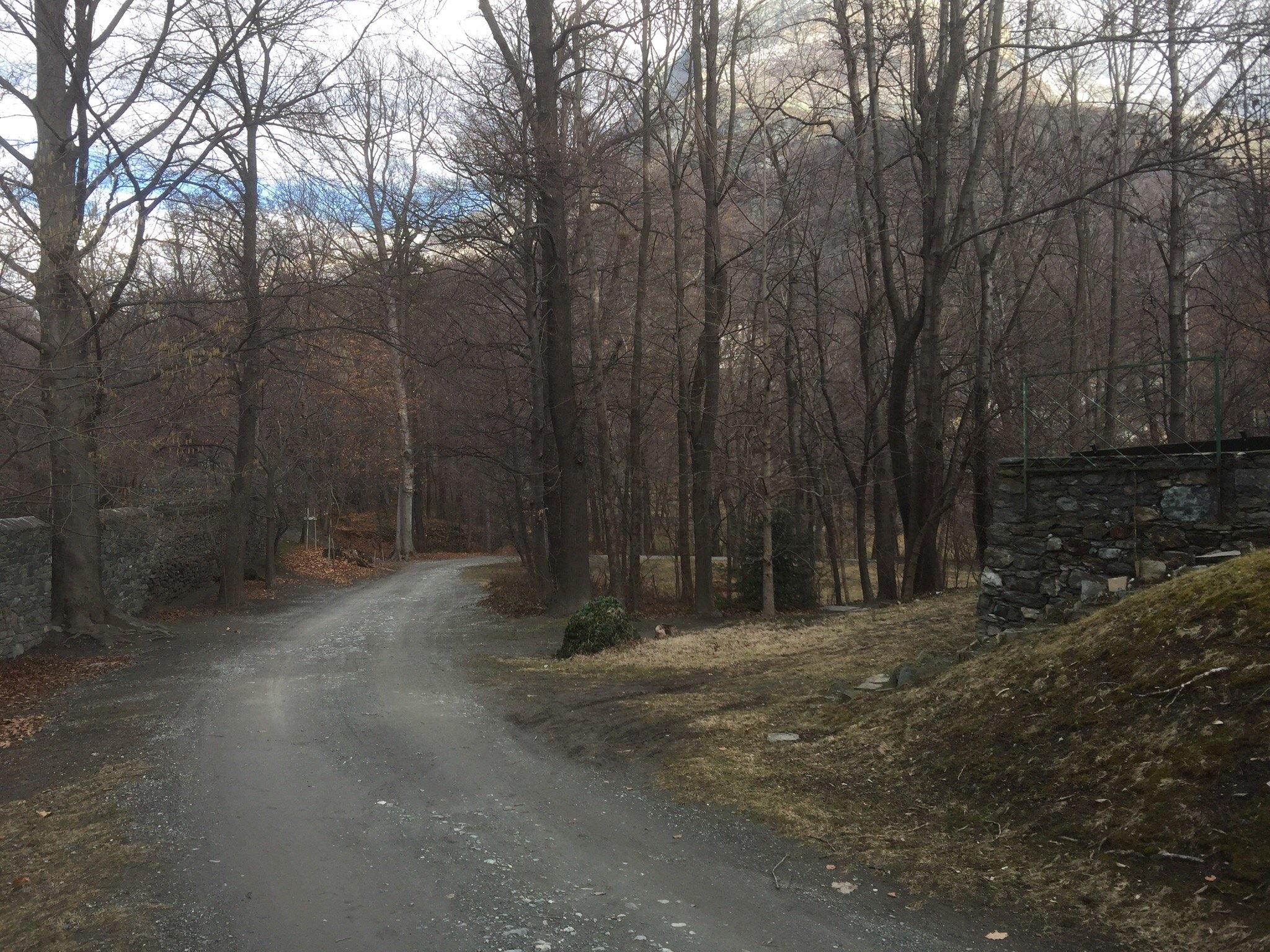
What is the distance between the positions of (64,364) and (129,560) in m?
5.14

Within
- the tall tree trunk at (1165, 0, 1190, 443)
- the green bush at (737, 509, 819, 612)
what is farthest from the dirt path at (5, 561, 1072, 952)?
the tall tree trunk at (1165, 0, 1190, 443)

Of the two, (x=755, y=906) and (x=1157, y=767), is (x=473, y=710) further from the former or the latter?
(x=1157, y=767)

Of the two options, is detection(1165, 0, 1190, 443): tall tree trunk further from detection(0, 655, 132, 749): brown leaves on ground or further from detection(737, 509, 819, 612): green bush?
detection(0, 655, 132, 749): brown leaves on ground

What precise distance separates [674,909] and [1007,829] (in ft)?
6.23

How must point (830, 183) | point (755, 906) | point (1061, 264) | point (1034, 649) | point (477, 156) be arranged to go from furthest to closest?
point (1061, 264)
point (830, 183)
point (477, 156)
point (1034, 649)
point (755, 906)

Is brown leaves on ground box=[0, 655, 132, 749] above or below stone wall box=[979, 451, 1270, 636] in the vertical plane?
below

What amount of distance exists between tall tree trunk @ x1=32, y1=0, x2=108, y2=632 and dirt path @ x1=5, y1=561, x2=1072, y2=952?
5.80 meters

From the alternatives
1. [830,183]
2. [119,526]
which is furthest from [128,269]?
[830,183]

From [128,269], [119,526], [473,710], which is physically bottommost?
[473,710]

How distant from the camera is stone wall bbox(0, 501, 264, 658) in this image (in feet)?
42.1

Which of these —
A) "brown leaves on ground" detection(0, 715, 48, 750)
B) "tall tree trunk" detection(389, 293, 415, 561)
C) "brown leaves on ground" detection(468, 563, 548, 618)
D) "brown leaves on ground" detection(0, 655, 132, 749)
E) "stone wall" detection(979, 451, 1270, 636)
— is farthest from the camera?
"tall tree trunk" detection(389, 293, 415, 561)

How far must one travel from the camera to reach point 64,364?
44.0 feet

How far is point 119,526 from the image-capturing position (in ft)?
54.4

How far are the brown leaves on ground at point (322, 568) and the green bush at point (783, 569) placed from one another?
43.7 feet
